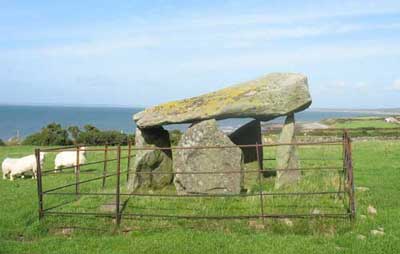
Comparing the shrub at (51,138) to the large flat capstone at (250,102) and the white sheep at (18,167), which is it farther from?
the large flat capstone at (250,102)

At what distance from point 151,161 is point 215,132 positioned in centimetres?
256

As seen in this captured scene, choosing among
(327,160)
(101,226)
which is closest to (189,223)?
(101,226)

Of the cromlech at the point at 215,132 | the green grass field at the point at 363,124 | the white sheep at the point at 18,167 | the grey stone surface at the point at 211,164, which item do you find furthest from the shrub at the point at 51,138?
the green grass field at the point at 363,124

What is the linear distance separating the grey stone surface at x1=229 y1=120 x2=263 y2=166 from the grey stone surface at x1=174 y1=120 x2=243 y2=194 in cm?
281

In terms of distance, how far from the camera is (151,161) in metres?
16.1

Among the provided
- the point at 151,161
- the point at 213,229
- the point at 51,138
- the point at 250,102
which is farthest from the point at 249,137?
the point at 51,138

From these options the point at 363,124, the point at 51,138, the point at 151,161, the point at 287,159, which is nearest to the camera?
the point at 287,159

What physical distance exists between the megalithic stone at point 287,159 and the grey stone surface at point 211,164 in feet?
4.48

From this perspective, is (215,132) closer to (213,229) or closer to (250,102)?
(250,102)

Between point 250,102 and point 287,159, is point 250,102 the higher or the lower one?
the higher one

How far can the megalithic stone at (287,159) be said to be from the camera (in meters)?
15.1

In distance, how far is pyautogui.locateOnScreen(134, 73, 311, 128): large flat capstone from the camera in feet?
48.8

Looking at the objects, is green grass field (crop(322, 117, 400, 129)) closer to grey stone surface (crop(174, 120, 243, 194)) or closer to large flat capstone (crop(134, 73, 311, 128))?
large flat capstone (crop(134, 73, 311, 128))

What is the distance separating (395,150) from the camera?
31547mm
